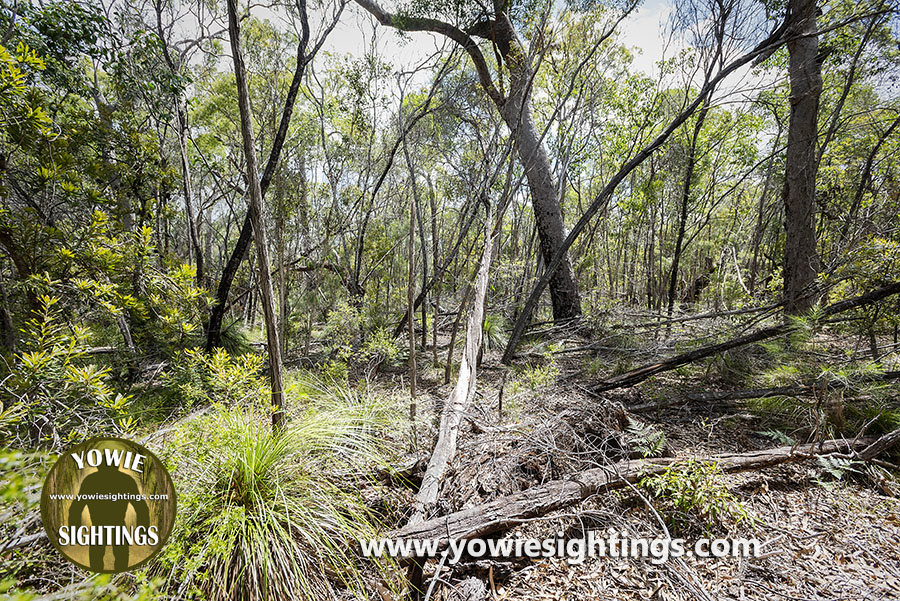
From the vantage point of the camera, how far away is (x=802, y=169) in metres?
4.29

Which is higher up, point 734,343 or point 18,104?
point 18,104

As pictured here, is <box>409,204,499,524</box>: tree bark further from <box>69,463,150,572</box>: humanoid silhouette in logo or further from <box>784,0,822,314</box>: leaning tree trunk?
<box>784,0,822,314</box>: leaning tree trunk

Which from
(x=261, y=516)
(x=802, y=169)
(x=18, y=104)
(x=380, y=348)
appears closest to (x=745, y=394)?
(x=802, y=169)

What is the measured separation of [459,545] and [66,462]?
1.78m

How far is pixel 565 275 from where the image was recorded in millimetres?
6977

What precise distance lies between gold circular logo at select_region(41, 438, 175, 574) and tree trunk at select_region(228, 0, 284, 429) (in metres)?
0.64

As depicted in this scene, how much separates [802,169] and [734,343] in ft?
9.51

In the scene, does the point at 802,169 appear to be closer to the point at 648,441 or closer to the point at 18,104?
the point at 648,441

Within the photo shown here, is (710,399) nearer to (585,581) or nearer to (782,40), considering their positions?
(585,581)

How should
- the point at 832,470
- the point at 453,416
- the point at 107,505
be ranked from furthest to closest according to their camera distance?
the point at 453,416 → the point at 832,470 → the point at 107,505

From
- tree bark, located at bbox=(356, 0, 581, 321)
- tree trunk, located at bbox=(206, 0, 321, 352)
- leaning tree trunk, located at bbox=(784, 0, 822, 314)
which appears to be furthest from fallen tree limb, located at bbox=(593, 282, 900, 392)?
tree trunk, located at bbox=(206, 0, 321, 352)

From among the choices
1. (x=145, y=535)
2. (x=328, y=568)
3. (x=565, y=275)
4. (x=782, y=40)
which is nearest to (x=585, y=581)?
(x=328, y=568)

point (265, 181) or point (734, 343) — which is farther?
point (265, 181)

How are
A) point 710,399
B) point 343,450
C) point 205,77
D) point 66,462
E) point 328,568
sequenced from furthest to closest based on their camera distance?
point 205,77 → point 710,399 → point 343,450 → point 328,568 → point 66,462
